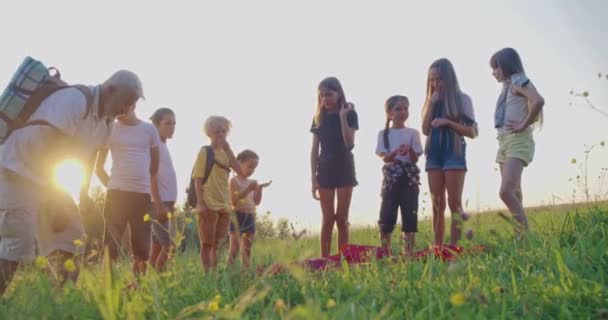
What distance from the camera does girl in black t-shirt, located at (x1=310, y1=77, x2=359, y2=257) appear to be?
6.64m

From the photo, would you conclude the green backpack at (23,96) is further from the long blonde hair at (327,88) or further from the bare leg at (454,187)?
the bare leg at (454,187)

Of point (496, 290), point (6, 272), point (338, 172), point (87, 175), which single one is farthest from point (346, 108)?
point (496, 290)

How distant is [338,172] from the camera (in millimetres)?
6629

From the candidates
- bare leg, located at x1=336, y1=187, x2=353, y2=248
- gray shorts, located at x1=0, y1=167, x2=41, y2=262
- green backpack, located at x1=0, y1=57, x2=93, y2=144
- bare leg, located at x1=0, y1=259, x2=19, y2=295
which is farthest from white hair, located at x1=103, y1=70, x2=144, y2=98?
bare leg, located at x1=336, y1=187, x2=353, y2=248

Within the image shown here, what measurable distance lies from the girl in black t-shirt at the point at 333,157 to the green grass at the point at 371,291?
2959mm

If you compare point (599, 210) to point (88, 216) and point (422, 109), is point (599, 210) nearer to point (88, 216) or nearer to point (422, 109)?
point (422, 109)

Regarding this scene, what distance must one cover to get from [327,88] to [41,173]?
340cm

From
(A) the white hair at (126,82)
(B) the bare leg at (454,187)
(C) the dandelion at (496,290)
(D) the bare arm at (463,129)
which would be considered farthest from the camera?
(D) the bare arm at (463,129)

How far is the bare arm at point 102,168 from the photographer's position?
596 cm

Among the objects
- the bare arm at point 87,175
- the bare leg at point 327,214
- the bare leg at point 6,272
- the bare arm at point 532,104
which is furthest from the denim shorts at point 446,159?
the bare leg at point 6,272

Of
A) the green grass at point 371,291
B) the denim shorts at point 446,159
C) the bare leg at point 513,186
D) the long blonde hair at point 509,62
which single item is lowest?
the green grass at point 371,291

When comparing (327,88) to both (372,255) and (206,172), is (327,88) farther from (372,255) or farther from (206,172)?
(372,255)

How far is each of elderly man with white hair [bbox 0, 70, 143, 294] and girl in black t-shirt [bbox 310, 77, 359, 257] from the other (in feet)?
9.26

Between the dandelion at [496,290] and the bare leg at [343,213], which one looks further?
the bare leg at [343,213]
